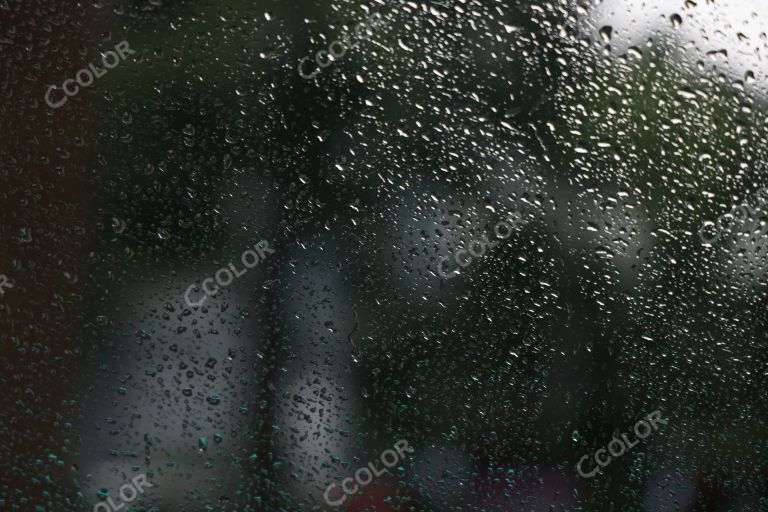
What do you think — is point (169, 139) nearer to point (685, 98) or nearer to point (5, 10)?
point (5, 10)

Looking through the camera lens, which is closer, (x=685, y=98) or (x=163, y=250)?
(x=163, y=250)

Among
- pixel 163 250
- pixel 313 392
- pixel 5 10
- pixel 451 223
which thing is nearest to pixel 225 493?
pixel 313 392

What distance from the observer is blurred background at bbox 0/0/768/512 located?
0.76 meters

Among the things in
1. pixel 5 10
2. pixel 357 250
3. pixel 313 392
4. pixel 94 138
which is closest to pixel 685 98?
pixel 357 250

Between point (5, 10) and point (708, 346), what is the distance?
1.04 meters

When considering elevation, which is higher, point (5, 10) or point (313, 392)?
point (5, 10)

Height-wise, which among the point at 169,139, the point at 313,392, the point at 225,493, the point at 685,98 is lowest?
the point at 225,493

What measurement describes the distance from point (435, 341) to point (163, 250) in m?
0.37

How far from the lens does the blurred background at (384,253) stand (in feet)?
2.48

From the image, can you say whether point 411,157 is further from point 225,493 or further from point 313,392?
point 225,493

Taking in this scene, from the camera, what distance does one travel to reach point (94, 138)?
763mm

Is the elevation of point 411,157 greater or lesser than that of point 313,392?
greater

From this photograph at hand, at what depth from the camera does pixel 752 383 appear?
2.93 ft

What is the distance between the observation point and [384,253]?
806 mm
